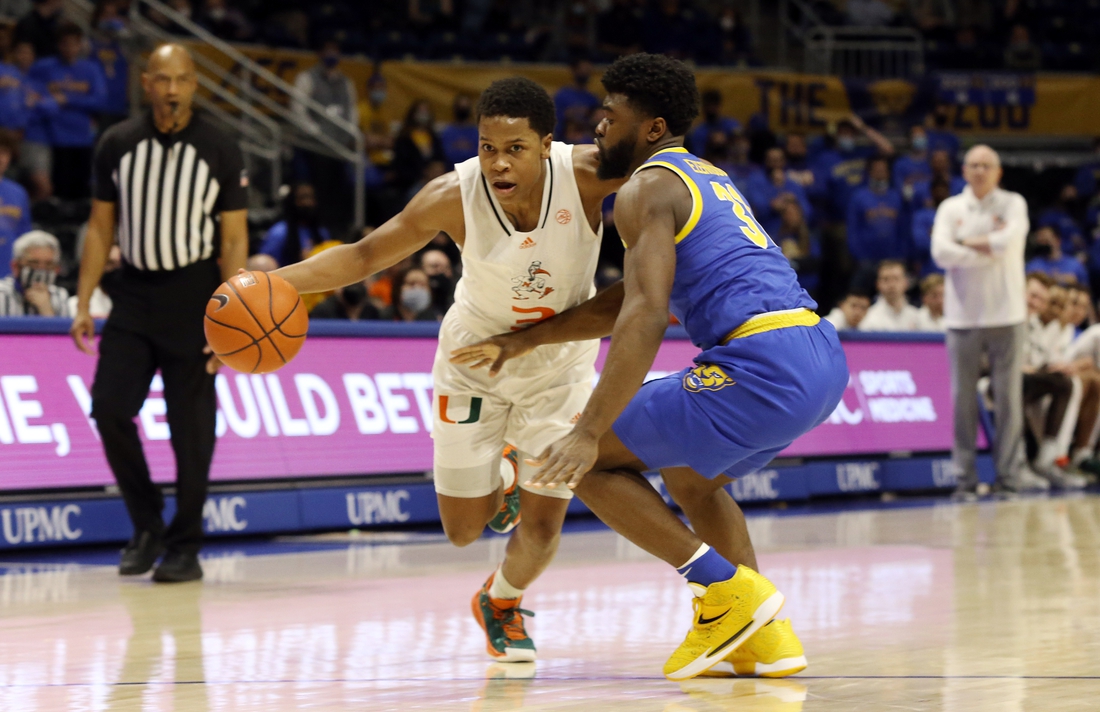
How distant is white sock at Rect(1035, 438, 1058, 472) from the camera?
38.6 ft

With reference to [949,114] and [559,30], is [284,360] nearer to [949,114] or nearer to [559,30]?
[559,30]

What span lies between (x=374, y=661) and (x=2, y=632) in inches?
59.2

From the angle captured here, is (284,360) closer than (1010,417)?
Yes

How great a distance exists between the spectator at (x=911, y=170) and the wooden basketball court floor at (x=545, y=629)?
8.28 metres

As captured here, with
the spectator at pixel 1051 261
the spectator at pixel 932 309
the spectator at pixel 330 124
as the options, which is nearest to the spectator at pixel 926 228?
the spectator at pixel 1051 261

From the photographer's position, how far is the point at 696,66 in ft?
60.6

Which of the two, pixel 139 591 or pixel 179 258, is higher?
pixel 179 258

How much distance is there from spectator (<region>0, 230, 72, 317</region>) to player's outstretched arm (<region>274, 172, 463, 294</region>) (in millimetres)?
4428

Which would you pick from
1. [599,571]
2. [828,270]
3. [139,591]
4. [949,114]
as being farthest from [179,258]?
[949,114]

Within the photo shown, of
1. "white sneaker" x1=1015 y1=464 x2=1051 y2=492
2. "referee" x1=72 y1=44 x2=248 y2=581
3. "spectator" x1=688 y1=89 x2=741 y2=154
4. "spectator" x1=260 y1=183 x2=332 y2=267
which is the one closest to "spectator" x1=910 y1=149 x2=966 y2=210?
"spectator" x1=688 y1=89 x2=741 y2=154

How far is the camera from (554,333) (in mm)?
4410

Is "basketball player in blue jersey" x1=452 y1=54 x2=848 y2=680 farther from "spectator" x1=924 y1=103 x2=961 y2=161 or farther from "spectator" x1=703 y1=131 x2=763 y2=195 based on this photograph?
"spectator" x1=924 y1=103 x2=961 y2=161

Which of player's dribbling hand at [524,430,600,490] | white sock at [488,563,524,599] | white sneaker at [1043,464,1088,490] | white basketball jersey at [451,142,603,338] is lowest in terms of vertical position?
white sneaker at [1043,464,1088,490]

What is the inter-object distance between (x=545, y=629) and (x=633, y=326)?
1775 millimetres
